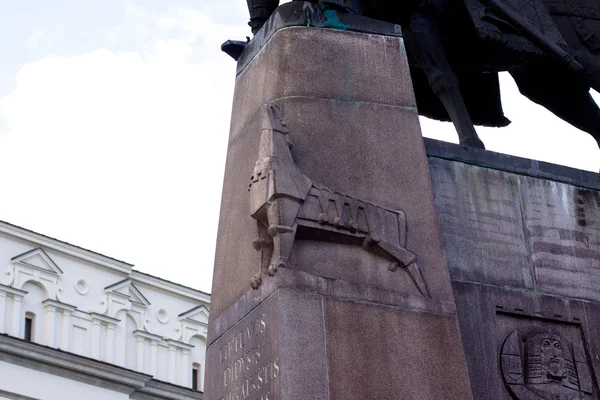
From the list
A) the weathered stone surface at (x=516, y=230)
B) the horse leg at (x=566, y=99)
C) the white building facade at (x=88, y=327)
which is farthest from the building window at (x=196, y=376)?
the weathered stone surface at (x=516, y=230)

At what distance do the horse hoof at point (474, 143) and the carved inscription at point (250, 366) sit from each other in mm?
2737

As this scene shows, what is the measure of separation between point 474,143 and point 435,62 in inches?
35.4

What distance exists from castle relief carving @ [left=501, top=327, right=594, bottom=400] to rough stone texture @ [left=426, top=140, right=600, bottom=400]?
18 mm

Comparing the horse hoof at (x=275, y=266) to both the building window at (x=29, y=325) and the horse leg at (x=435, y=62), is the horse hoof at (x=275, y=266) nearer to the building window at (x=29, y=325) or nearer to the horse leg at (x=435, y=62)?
the horse leg at (x=435, y=62)

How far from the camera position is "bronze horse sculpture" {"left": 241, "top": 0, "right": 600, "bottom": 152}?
9852mm

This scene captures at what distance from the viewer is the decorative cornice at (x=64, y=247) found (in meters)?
33.8

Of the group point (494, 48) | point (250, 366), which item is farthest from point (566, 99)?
point (250, 366)

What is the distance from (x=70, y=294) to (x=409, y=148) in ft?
88.4

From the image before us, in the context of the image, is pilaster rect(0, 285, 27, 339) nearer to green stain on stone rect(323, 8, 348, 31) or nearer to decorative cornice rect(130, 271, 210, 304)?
decorative cornice rect(130, 271, 210, 304)

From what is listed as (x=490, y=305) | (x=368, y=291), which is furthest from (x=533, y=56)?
(x=368, y=291)

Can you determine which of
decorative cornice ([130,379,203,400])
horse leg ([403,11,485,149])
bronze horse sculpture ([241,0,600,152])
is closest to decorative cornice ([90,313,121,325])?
decorative cornice ([130,379,203,400])

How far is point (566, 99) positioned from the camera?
10602 mm

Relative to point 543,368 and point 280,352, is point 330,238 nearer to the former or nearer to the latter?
point 280,352

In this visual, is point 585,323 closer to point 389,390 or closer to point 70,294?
point 389,390
